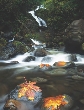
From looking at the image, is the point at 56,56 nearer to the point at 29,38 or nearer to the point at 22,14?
the point at 29,38

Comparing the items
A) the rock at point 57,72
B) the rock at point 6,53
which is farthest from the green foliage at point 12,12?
the rock at point 57,72

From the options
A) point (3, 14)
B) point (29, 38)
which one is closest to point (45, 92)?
point (29, 38)

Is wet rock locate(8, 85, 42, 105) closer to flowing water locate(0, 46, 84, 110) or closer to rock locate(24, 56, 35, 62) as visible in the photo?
flowing water locate(0, 46, 84, 110)

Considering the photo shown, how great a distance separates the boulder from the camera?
15344 mm

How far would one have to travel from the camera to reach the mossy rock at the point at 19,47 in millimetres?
15359

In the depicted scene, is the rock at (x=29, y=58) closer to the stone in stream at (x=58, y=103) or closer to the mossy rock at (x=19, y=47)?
the mossy rock at (x=19, y=47)

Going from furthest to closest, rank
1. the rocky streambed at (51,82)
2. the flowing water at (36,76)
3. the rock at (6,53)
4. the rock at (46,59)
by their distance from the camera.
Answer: the rock at (6,53) < the rock at (46,59) < the flowing water at (36,76) < the rocky streambed at (51,82)

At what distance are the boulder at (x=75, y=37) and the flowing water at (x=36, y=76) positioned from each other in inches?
43.2

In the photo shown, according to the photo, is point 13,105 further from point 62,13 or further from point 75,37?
point 62,13

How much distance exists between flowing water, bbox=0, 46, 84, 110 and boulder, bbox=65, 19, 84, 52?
43.2 inches

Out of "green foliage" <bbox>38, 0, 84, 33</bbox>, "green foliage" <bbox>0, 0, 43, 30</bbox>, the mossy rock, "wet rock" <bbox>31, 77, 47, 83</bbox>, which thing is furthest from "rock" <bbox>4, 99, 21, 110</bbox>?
"green foliage" <bbox>38, 0, 84, 33</bbox>

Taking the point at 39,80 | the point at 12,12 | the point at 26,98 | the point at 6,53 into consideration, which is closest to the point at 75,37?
the point at 6,53

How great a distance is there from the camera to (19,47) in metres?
15.5

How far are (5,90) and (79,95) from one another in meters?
3.01
